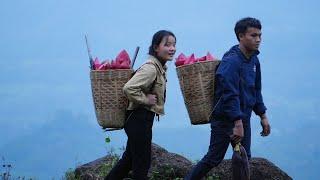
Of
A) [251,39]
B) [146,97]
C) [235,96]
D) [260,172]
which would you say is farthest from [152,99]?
[260,172]

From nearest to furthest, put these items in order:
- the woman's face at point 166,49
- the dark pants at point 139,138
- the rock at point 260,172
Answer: the dark pants at point 139,138, the woman's face at point 166,49, the rock at point 260,172

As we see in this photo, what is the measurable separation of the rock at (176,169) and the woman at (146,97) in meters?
1.95

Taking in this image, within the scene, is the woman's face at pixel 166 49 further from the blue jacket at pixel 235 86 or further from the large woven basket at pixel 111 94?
the blue jacket at pixel 235 86

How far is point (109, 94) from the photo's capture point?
247 inches

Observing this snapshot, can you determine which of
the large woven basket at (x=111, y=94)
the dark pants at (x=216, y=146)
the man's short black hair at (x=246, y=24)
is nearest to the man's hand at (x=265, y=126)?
the dark pants at (x=216, y=146)

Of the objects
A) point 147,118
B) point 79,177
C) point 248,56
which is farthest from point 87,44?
point 79,177

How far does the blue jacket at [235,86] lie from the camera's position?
19.7 feet

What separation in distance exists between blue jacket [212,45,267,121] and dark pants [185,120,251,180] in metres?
0.08

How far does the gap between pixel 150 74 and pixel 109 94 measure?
0.50 meters

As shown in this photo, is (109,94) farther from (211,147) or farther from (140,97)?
(211,147)

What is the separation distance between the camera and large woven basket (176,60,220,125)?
20.8 feet

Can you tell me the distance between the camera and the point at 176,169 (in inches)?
327

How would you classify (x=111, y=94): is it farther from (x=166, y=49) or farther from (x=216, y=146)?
(x=216, y=146)

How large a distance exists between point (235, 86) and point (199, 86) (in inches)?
16.8
